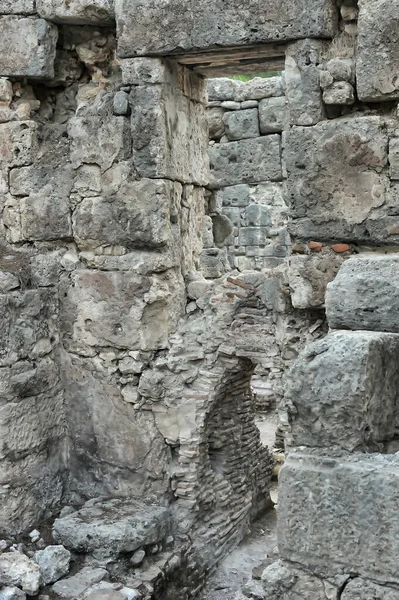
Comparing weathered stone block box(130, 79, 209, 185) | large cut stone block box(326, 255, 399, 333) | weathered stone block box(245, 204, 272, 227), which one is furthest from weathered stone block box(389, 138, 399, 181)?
weathered stone block box(245, 204, 272, 227)

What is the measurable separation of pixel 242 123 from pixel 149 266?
4.01 metres

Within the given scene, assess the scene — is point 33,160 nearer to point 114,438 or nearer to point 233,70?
point 233,70

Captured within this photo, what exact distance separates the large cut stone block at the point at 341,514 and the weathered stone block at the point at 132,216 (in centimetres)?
318

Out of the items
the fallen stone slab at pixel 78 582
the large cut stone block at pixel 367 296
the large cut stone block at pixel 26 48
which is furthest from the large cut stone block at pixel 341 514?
the large cut stone block at pixel 26 48

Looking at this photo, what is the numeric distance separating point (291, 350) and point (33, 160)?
247 centimetres

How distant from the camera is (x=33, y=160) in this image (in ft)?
18.6

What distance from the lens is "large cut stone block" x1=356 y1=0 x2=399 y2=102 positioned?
443cm

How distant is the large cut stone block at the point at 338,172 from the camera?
15.1 ft

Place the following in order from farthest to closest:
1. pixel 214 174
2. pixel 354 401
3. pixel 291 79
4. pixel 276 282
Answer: pixel 214 174 → pixel 276 282 → pixel 291 79 → pixel 354 401

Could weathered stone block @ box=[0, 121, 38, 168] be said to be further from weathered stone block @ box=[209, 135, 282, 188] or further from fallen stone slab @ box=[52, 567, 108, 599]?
weathered stone block @ box=[209, 135, 282, 188]

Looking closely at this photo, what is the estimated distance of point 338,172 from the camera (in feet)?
15.5

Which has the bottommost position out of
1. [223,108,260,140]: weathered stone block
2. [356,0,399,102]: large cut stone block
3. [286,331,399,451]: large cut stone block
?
[286,331,399,451]: large cut stone block

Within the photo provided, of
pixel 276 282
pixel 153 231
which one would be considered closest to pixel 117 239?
pixel 153 231

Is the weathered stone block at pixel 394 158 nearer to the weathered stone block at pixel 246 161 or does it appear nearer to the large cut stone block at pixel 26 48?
the large cut stone block at pixel 26 48
